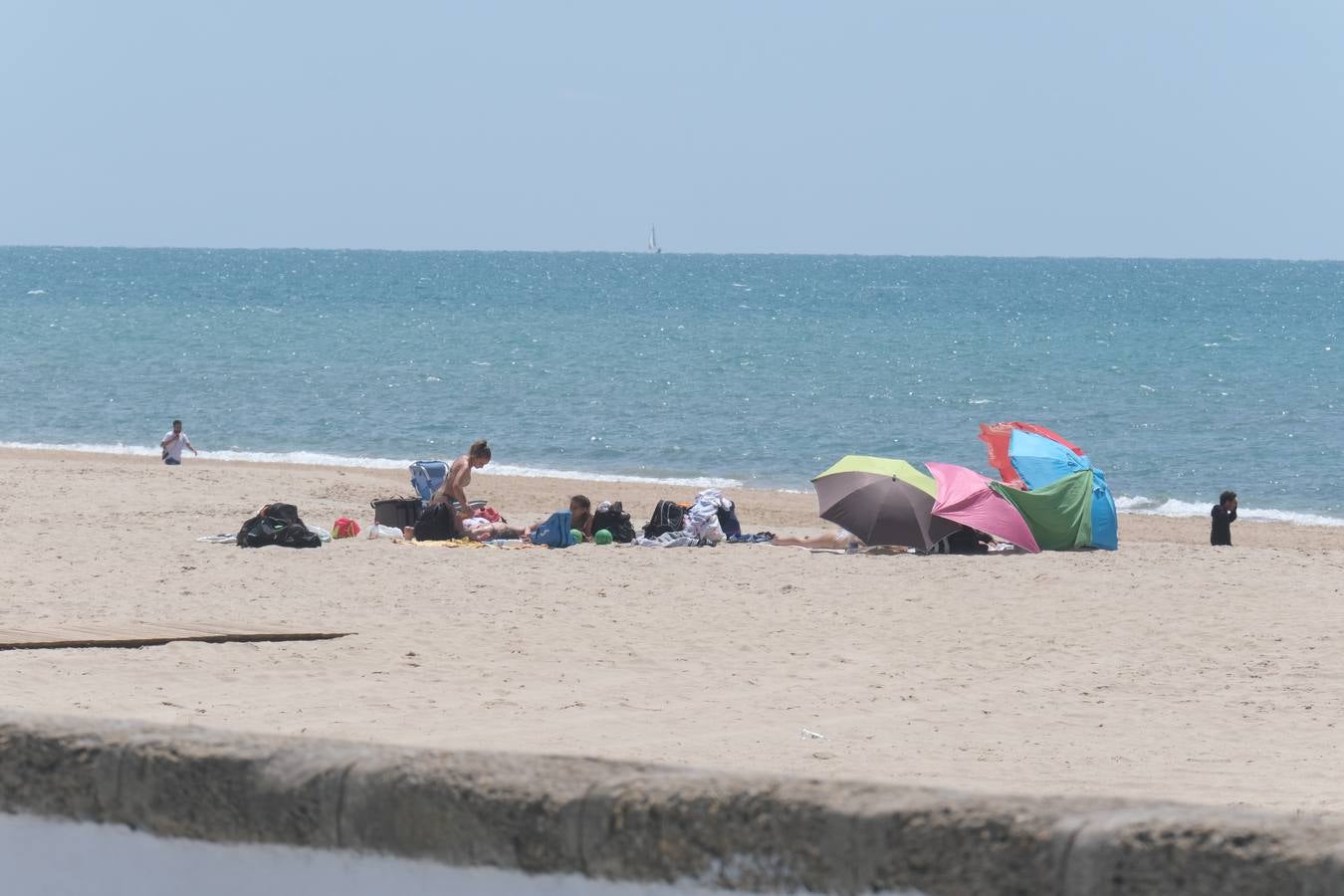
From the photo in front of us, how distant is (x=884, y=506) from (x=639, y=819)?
40.7ft

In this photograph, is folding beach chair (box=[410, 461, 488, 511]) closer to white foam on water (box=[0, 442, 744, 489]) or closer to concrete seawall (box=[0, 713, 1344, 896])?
white foam on water (box=[0, 442, 744, 489])

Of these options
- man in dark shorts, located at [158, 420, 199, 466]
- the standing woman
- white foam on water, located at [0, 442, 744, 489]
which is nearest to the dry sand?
the standing woman

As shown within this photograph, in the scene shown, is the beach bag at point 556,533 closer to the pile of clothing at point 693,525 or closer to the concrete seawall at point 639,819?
the pile of clothing at point 693,525

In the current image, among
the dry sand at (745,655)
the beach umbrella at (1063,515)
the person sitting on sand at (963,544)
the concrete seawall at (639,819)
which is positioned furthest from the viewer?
the beach umbrella at (1063,515)

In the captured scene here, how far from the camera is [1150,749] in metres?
7.89

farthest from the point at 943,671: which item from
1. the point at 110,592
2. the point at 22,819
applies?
the point at 22,819

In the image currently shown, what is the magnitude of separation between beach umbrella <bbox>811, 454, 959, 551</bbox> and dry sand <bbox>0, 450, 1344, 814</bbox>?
1.72 ft

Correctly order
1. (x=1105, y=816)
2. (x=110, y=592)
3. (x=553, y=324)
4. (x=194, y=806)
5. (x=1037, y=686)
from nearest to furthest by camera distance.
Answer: (x=1105, y=816), (x=194, y=806), (x=1037, y=686), (x=110, y=592), (x=553, y=324)

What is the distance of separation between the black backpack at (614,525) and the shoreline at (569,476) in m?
9.78

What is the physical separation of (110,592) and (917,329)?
59.2m

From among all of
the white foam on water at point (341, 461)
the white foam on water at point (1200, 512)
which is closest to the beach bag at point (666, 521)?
the white foam on water at point (1200, 512)

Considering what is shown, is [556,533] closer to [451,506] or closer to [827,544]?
[451,506]

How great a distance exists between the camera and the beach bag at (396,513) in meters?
14.9

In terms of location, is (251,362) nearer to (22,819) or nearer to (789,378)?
(789,378)
